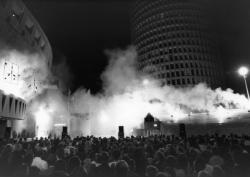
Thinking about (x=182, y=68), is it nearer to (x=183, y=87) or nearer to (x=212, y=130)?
(x=183, y=87)

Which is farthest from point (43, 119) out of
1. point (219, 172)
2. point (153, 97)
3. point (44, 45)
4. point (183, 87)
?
point (219, 172)

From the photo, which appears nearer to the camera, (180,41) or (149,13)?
(180,41)

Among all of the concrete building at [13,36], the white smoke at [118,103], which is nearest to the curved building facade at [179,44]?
Result: the white smoke at [118,103]

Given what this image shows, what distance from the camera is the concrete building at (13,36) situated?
2925 cm

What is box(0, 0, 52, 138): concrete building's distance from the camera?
29250 mm

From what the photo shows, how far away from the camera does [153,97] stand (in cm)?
5950

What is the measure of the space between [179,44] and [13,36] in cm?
5429

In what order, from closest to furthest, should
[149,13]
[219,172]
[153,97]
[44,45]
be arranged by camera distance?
[219,172]
[44,45]
[153,97]
[149,13]

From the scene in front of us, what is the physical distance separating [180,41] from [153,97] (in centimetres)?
2531

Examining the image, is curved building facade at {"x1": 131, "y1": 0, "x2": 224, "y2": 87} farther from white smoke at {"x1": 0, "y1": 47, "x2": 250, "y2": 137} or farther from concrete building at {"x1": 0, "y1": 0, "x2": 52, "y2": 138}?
concrete building at {"x1": 0, "y1": 0, "x2": 52, "y2": 138}

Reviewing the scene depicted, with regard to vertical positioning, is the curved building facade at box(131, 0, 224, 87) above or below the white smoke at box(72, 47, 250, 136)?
above

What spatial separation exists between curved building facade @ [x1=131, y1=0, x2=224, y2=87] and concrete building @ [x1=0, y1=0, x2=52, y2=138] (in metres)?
43.7

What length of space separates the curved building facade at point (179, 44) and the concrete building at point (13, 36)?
143 feet

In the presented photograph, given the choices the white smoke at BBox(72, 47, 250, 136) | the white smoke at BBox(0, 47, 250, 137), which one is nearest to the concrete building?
the white smoke at BBox(0, 47, 250, 137)
